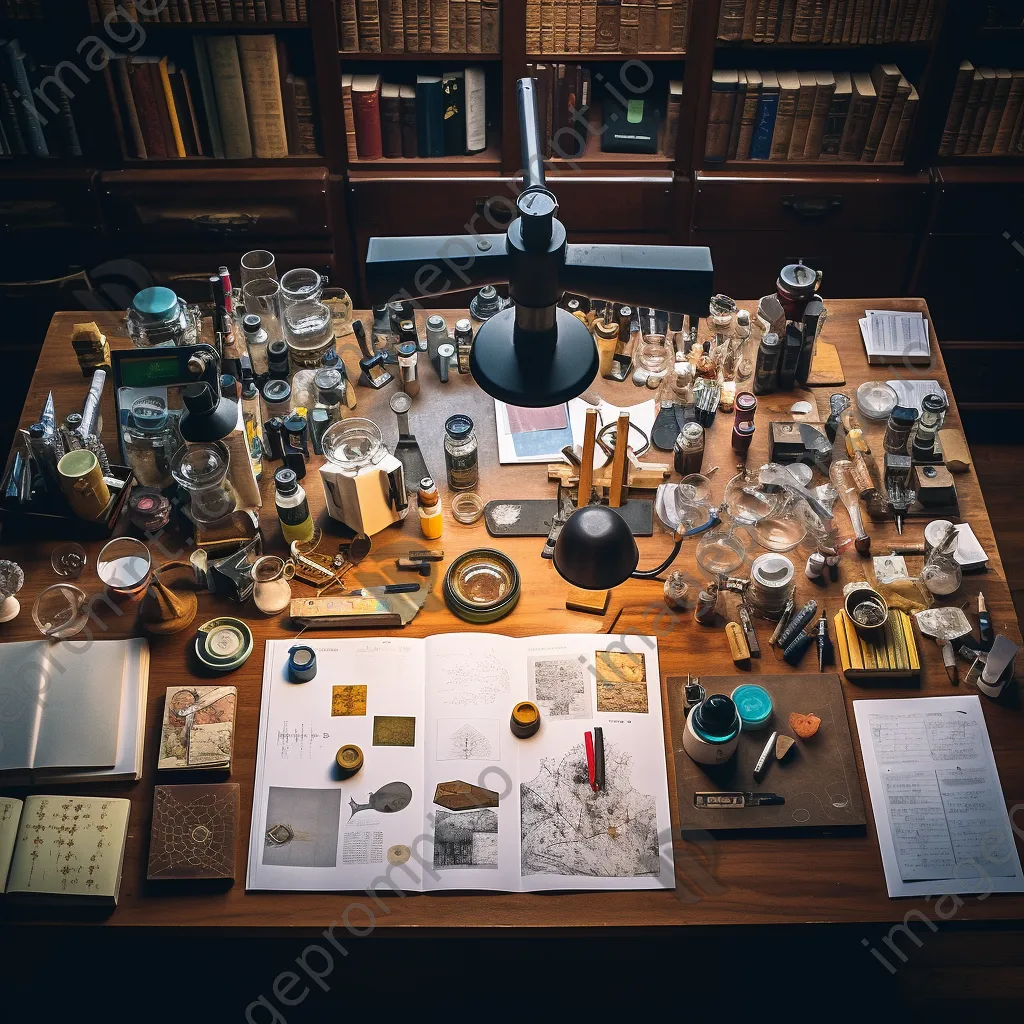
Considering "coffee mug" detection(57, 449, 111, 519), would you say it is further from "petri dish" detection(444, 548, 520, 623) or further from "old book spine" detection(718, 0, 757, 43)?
"old book spine" detection(718, 0, 757, 43)

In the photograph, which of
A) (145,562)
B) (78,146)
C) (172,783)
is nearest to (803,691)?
(172,783)

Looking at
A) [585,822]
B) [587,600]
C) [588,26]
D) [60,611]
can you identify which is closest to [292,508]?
[60,611]

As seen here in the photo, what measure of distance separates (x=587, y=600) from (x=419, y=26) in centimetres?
186

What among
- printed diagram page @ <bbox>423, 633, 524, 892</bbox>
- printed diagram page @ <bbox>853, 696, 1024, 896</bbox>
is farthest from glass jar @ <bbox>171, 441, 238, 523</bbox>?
printed diagram page @ <bbox>853, 696, 1024, 896</bbox>

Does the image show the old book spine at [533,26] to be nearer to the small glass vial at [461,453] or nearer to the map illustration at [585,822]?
the small glass vial at [461,453]

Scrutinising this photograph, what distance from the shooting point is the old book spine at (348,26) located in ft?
9.59

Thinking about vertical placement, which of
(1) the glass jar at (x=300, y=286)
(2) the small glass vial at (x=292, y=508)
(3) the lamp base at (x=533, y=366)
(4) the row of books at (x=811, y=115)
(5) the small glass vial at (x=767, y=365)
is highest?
(4) the row of books at (x=811, y=115)

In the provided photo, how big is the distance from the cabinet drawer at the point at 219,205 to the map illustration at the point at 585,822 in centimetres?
207

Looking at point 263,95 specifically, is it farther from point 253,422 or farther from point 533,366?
point 533,366

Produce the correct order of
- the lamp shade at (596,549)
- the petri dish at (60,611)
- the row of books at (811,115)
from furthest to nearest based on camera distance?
1. the row of books at (811,115)
2. the petri dish at (60,611)
3. the lamp shade at (596,549)

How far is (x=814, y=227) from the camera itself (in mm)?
3273

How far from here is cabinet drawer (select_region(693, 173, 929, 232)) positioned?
10.4 ft

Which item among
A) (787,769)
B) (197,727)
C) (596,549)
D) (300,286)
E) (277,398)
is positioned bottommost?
(787,769)

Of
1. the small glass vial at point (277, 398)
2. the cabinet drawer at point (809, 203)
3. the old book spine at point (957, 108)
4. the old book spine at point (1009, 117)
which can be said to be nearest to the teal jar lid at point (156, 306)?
the small glass vial at point (277, 398)
